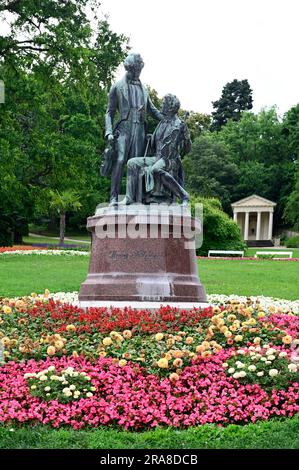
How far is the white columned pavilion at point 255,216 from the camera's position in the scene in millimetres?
59781

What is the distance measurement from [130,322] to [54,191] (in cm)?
2044

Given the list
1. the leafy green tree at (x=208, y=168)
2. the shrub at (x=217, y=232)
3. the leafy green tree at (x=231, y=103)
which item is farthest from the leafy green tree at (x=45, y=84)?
the leafy green tree at (x=231, y=103)

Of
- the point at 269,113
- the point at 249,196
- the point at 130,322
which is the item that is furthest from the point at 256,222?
the point at 130,322

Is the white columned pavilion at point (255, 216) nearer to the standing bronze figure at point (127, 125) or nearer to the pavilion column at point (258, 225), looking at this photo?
the pavilion column at point (258, 225)

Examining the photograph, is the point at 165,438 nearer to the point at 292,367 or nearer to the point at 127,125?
the point at 292,367

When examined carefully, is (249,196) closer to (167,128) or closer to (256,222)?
(256,222)

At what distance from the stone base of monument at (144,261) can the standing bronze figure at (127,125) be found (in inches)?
45.1

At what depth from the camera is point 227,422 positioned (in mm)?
5020

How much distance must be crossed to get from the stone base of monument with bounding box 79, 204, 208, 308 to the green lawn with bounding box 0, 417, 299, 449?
4.32 metres

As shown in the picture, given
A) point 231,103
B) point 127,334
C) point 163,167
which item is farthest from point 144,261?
point 231,103

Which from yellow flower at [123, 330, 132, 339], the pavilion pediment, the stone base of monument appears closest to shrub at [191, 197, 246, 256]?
the stone base of monument

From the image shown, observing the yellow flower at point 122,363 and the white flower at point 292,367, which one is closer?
the white flower at point 292,367

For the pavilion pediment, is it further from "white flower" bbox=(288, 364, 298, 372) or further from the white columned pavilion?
"white flower" bbox=(288, 364, 298, 372)

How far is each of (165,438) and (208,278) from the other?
40.0ft
